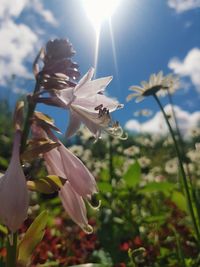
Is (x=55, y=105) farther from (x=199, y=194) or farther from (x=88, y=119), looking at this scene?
(x=199, y=194)

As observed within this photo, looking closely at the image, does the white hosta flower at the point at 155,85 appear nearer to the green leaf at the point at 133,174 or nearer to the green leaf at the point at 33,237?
the green leaf at the point at 133,174

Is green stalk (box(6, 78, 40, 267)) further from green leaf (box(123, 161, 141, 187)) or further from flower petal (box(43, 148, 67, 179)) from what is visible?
green leaf (box(123, 161, 141, 187))

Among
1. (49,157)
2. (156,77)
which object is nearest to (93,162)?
(156,77)

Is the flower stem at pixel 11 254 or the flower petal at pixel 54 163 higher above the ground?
the flower petal at pixel 54 163

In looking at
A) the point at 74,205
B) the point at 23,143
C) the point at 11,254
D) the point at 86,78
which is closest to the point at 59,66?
the point at 86,78

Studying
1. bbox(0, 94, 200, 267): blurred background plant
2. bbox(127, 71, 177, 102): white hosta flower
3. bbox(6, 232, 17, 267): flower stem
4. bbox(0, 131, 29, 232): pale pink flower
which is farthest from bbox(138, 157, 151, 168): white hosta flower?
bbox(0, 131, 29, 232): pale pink flower

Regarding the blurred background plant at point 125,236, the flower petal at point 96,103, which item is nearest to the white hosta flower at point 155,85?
the blurred background plant at point 125,236
